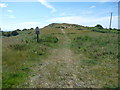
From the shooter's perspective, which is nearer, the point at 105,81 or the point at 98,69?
the point at 105,81

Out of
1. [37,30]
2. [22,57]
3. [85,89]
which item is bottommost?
[85,89]

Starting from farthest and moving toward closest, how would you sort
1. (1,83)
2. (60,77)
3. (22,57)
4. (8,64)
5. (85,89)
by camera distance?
(22,57) < (8,64) < (60,77) < (1,83) < (85,89)

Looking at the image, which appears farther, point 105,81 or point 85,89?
point 105,81

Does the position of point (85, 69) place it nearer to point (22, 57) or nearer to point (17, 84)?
point (17, 84)

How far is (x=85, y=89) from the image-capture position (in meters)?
6.16

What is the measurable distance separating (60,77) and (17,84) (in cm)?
264

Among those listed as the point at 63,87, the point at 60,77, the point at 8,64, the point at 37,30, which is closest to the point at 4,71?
the point at 8,64

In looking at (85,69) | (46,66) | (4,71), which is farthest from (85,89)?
(4,71)

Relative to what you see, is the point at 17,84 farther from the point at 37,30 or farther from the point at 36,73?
the point at 37,30

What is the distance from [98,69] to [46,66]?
4137 millimetres

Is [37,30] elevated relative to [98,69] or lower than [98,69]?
elevated

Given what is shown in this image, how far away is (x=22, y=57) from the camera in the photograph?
11219 millimetres

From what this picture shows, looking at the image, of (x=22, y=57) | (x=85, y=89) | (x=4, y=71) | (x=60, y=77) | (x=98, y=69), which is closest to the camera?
(x=85, y=89)

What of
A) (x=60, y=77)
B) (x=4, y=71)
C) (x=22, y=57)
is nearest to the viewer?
(x=60, y=77)
